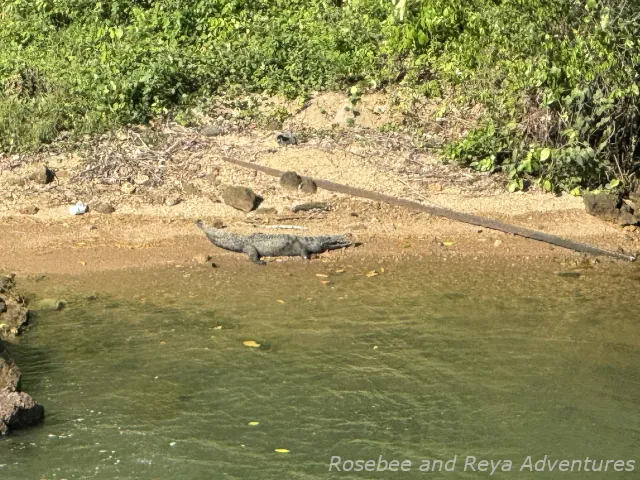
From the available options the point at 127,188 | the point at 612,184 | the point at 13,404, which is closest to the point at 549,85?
the point at 612,184

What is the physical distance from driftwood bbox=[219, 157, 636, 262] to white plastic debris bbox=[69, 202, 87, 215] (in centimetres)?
158

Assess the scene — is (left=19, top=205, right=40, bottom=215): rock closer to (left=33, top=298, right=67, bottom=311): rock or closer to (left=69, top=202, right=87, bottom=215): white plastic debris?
(left=69, top=202, right=87, bottom=215): white plastic debris

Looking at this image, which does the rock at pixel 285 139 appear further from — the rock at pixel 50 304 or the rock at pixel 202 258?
the rock at pixel 50 304

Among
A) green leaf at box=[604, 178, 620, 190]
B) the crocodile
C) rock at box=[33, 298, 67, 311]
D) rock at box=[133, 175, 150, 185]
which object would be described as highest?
green leaf at box=[604, 178, 620, 190]

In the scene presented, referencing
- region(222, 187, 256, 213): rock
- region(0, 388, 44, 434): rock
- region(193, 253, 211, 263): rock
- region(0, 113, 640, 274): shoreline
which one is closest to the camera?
region(0, 388, 44, 434): rock

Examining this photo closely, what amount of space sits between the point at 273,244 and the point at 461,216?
1915mm

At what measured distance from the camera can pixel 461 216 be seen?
9.63 metres

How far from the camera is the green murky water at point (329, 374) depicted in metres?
5.86

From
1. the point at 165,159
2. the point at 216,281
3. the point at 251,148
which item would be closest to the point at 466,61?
the point at 251,148

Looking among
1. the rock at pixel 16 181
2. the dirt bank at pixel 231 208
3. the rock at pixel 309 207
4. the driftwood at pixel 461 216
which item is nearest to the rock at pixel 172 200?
the dirt bank at pixel 231 208

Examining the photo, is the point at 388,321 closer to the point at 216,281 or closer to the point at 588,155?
the point at 216,281

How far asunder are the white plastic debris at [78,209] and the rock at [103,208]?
0.09 m

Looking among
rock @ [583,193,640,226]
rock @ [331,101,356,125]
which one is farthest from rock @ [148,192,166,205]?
rock @ [583,193,640,226]

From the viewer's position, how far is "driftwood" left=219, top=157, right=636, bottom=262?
920 cm
